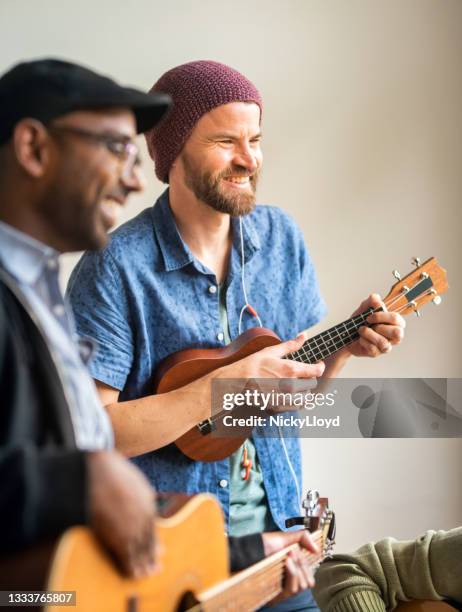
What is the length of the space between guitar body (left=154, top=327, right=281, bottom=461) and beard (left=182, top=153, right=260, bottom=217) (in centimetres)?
29

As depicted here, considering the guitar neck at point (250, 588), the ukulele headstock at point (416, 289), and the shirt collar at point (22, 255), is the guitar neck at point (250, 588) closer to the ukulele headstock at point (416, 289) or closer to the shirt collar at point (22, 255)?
the shirt collar at point (22, 255)

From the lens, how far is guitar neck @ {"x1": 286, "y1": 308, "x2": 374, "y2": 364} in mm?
2107

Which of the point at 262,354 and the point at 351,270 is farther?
the point at 351,270

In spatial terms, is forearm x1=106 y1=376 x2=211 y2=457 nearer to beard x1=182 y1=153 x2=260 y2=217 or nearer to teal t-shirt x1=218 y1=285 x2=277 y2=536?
teal t-shirt x1=218 y1=285 x2=277 y2=536

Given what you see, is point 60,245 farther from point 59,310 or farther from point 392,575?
point 392,575

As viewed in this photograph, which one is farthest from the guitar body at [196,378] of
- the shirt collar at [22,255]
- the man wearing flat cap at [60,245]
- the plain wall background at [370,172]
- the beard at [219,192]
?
the plain wall background at [370,172]

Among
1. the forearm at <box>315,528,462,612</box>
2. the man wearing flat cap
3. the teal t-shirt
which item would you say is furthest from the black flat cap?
the forearm at <box>315,528,462,612</box>

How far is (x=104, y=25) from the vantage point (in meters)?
2.89

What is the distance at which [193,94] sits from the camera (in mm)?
1981

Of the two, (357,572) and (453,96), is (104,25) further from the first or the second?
(357,572)

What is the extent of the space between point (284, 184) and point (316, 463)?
3.09 ft

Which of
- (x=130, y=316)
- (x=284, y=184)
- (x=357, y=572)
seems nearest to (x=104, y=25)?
(x=284, y=184)

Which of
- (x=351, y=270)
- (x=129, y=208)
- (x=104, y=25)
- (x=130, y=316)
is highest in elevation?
(x=104, y=25)

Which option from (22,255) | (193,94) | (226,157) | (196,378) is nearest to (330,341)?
(196,378)
